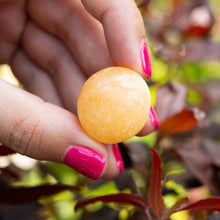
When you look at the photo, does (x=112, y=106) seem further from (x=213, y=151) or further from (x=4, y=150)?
(x=213, y=151)

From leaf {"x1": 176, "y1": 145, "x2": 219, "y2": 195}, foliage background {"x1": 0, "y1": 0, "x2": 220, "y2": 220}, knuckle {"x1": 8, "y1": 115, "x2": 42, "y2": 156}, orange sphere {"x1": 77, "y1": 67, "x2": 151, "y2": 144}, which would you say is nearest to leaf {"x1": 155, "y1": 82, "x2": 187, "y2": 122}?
foliage background {"x1": 0, "y1": 0, "x2": 220, "y2": 220}

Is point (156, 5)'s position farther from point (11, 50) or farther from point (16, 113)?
point (16, 113)

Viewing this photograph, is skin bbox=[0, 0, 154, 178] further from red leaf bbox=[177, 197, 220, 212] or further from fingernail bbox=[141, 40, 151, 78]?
red leaf bbox=[177, 197, 220, 212]

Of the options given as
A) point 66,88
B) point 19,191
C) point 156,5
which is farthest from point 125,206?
point 156,5

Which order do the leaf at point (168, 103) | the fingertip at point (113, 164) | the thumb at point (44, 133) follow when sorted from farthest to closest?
the leaf at point (168, 103) < the fingertip at point (113, 164) < the thumb at point (44, 133)

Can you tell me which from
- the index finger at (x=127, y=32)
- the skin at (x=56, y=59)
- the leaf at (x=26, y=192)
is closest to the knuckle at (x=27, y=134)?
the skin at (x=56, y=59)

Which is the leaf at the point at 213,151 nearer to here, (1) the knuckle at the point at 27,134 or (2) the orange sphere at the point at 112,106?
(2) the orange sphere at the point at 112,106

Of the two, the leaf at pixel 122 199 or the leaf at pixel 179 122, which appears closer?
the leaf at pixel 122 199

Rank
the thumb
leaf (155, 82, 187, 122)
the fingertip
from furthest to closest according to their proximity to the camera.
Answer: leaf (155, 82, 187, 122)
the fingertip
the thumb
